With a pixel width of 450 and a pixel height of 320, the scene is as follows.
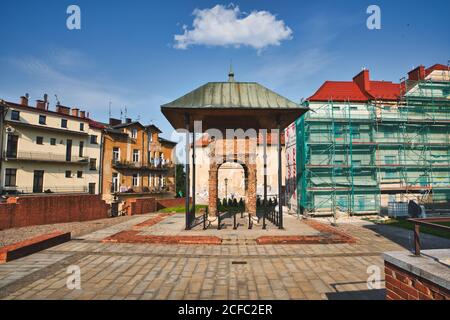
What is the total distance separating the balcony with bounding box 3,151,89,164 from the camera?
23.9 metres

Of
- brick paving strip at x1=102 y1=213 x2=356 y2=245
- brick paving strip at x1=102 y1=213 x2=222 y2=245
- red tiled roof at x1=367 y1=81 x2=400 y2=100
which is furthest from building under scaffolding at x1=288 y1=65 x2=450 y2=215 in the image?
brick paving strip at x1=102 y1=213 x2=222 y2=245

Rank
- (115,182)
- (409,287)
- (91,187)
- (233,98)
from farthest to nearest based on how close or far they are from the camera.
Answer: (115,182), (91,187), (233,98), (409,287)

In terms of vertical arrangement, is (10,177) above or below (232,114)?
below

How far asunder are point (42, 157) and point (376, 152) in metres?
33.3

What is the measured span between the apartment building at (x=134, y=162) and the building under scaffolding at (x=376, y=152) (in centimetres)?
2150

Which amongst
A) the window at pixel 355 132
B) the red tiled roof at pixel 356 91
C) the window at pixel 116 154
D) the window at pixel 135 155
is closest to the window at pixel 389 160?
the window at pixel 355 132

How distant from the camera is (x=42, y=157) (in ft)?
85.9

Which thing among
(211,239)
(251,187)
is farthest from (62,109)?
A: (211,239)

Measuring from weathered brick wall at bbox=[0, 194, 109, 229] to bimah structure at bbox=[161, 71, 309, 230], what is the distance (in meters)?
10.4

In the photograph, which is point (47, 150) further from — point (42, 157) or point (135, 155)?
point (135, 155)

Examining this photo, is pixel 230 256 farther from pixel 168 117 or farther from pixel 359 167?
pixel 359 167

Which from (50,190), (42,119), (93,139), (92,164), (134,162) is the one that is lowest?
(50,190)

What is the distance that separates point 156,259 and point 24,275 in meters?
3.40
